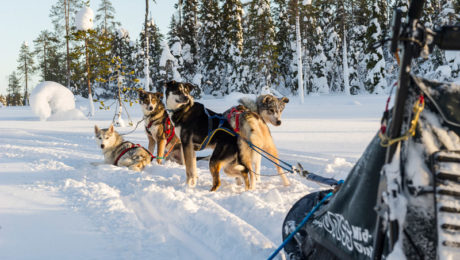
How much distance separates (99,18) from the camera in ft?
145

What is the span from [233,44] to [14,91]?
2238 inches

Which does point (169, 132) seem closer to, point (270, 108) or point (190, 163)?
point (190, 163)

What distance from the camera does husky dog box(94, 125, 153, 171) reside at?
700 centimetres

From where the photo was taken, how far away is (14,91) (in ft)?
227

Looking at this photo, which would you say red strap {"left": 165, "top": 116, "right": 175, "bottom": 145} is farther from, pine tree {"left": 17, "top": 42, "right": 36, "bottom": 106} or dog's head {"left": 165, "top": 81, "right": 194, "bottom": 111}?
pine tree {"left": 17, "top": 42, "right": 36, "bottom": 106}

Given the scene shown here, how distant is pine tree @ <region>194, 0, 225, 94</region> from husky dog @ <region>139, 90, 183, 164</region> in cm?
2807

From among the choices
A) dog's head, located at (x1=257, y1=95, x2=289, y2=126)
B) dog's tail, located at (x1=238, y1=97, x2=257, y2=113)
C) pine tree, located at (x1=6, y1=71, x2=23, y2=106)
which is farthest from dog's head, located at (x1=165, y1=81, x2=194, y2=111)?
pine tree, located at (x1=6, y1=71, x2=23, y2=106)

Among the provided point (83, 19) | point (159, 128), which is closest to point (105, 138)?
point (159, 128)

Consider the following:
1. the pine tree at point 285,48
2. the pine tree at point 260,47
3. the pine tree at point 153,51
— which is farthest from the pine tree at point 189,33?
the pine tree at point 285,48

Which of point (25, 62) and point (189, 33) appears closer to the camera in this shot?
point (189, 33)

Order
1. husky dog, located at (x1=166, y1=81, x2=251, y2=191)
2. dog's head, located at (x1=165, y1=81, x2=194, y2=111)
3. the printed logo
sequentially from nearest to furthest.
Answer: the printed logo
husky dog, located at (x1=166, y1=81, x2=251, y2=191)
dog's head, located at (x1=165, y1=81, x2=194, y2=111)

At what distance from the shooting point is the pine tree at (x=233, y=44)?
3284 cm

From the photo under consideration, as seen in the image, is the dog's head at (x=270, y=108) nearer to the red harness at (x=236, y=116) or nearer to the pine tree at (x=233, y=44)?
the red harness at (x=236, y=116)

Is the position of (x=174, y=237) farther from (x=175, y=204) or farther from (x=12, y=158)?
(x=12, y=158)
